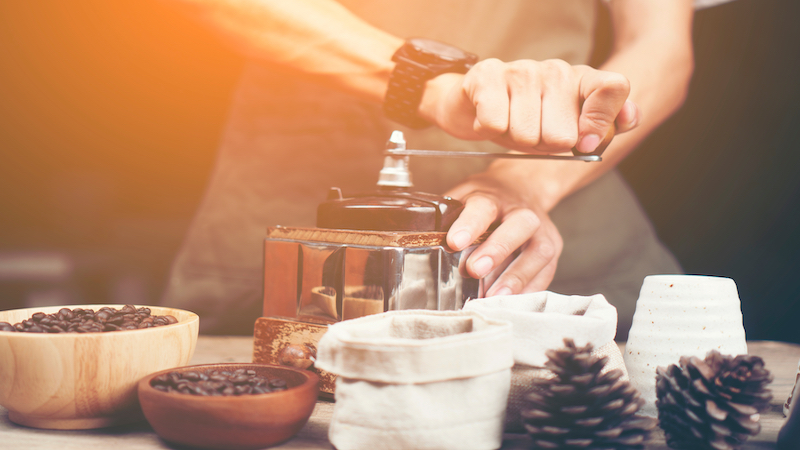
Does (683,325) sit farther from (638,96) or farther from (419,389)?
(638,96)

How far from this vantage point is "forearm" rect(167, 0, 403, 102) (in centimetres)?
100

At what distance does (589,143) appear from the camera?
68cm

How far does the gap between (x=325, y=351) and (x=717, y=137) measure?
108 cm

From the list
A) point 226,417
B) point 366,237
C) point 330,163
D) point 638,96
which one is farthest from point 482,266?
point 638,96

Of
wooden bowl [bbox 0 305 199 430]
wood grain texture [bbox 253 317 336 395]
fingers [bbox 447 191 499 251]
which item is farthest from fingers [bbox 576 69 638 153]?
wooden bowl [bbox 0 305 199 430]

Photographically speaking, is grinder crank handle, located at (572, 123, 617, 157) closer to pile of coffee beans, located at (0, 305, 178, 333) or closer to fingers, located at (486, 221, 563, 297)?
fingers, located at (486, 221, 563, 297)

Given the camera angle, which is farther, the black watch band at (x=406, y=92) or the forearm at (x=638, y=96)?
the forearm at (x=638, y=96)

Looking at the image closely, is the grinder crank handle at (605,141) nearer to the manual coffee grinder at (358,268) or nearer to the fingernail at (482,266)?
the manual coffee grinder at (358,268)

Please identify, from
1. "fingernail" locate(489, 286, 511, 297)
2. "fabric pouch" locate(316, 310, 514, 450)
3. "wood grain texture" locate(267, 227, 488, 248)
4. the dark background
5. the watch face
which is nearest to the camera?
"fabric pouch" locate(316, 310, 514, 450)

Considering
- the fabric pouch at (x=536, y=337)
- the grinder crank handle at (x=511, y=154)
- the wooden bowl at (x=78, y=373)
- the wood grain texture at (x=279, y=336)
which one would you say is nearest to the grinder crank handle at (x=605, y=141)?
the grinder crank handle at (x=511, y=154)

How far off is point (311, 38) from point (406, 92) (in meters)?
0.22

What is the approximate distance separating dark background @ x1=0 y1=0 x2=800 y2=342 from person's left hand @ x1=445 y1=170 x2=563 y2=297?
397mm

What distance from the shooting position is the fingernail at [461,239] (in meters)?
0.66

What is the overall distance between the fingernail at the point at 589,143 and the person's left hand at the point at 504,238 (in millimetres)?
151
